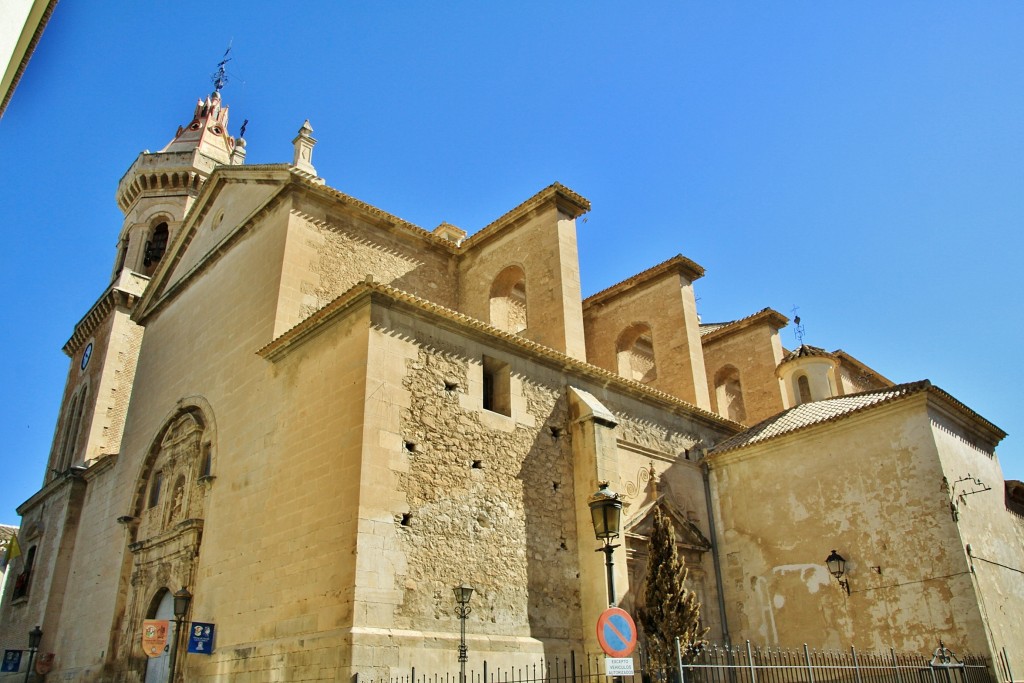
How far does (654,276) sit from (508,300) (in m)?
3.70

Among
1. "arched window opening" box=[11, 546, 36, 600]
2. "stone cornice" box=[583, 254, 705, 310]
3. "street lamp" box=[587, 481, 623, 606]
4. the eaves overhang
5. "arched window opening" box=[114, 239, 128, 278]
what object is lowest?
"street lamp" box=[587, 481, 623, 606]

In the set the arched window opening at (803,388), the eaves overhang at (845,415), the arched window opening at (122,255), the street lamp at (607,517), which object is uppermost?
the arched window opening at (122,255)

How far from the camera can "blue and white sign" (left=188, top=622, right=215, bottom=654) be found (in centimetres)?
1118

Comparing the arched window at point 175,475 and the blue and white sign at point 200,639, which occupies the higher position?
the arched window at point 175,475

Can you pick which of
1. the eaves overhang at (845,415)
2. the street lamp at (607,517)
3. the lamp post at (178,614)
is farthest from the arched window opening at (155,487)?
the eaves overhang at (845,415)

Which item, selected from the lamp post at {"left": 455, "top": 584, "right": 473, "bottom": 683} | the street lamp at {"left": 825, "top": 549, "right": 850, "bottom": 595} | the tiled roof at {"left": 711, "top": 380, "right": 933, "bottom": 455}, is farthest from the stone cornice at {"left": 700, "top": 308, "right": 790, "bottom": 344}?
the lamp post at {"left": 455, "top": 584, "right": 473, "bottom": 683}

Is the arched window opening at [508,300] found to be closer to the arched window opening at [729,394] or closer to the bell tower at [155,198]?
the arched window opening at [729,394]

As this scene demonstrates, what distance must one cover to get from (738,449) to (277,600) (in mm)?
9299

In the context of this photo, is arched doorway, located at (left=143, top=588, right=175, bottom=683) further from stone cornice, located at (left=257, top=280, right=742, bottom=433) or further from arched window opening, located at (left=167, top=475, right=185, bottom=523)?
stone cornice, located at (left=257, top=280, right=742, bottom=433)

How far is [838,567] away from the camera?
42.3 ft

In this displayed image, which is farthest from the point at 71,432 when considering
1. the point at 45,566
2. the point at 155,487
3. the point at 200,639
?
the point at 200,639

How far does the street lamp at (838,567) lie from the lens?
1288 centimetres

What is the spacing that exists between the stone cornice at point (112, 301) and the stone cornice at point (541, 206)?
1238 cm

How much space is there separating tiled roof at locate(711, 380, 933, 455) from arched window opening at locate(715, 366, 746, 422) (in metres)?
5.40
